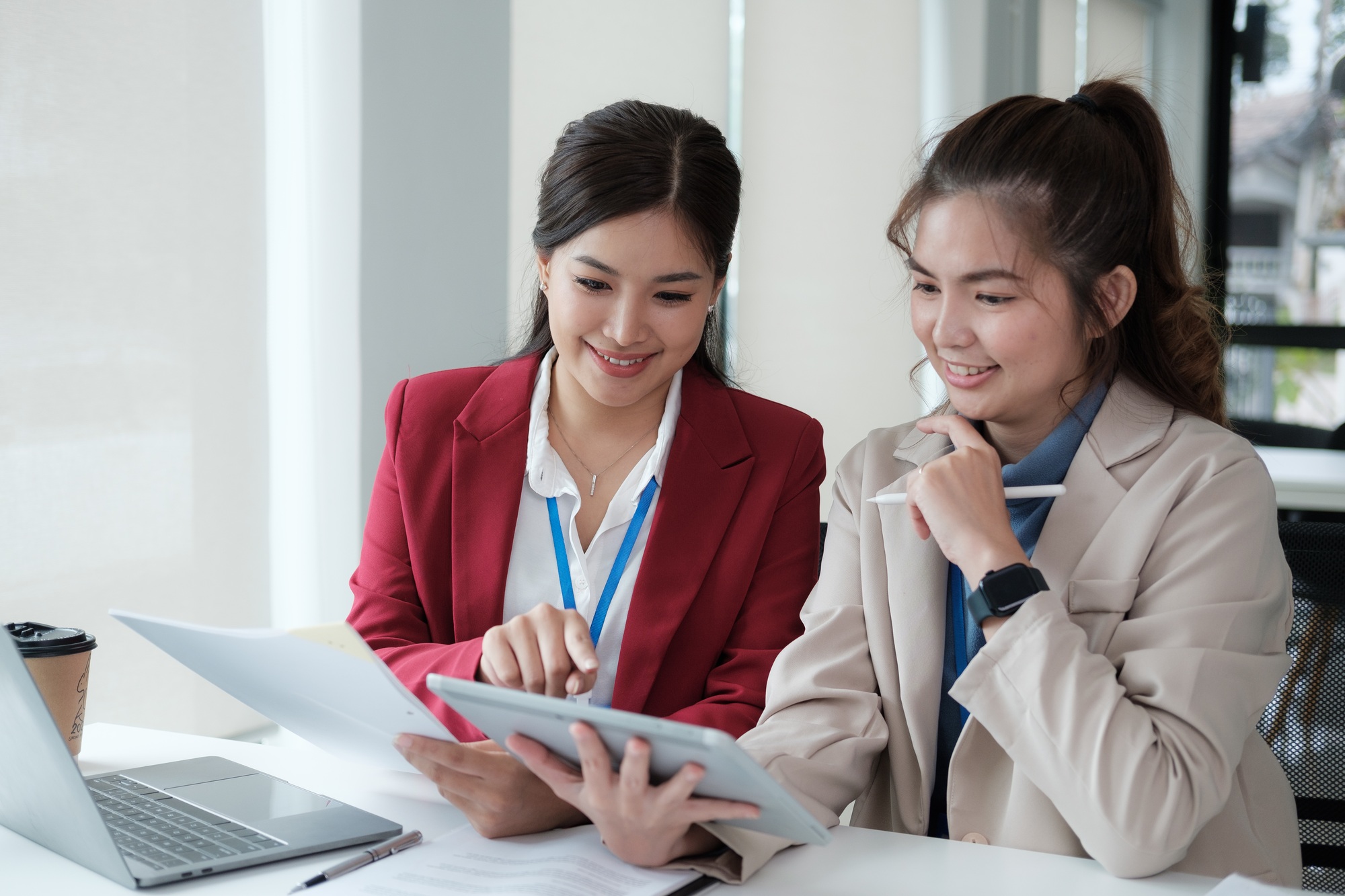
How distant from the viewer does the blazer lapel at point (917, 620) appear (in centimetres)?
138

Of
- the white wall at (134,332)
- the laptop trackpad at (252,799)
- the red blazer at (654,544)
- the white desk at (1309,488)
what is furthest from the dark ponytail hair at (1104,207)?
the white desk at (1309,488)

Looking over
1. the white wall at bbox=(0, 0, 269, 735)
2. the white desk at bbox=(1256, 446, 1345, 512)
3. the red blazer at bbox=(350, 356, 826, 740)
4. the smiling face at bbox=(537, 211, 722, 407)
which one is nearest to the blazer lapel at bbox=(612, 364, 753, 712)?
the red blazer at bbox=(350, 356, 826, 740)

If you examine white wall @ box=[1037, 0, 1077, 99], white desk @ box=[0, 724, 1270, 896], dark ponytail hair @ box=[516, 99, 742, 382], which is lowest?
white desk @ box=[0, 724, 1270, 896]

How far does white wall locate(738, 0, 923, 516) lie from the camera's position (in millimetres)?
4188

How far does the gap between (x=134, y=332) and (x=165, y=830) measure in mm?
1379

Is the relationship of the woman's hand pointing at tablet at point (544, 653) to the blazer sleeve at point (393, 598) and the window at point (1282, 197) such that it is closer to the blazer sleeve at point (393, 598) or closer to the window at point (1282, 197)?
the blazer sleeve at point (393, 598)

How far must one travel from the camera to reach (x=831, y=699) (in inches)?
54.3

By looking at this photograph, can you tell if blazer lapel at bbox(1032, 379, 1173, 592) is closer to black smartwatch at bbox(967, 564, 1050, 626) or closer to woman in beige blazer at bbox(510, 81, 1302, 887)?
woman in beige blazer at bbox(510, 81, 1302, 887)

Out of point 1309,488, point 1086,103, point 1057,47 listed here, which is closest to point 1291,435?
point 1057,47

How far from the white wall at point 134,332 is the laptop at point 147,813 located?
100 centimetres

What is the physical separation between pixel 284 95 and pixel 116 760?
1.67m

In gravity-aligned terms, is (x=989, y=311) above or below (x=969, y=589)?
above

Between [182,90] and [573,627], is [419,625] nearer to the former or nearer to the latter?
[573,627]

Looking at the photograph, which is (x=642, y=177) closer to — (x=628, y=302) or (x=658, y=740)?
(x=628, y=302)
